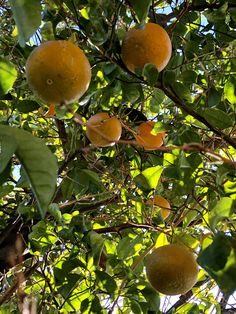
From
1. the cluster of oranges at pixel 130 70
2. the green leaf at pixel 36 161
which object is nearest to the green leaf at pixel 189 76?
the cluster of oranges at pixel 130 70

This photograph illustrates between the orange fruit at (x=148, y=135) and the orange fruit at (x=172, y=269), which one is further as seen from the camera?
the orange fruit at (x=148, y=135)

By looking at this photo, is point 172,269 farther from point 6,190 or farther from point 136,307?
point 6,190

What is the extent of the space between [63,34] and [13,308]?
1051 millimetres

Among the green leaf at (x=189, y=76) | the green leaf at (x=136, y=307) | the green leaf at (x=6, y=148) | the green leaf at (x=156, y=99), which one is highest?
the green leaf at (x=6, y=148)

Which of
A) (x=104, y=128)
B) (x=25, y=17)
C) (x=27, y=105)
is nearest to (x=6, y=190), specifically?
(x=27, y=105)

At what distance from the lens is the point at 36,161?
0.68 m

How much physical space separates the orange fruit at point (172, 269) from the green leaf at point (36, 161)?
0.38 metres

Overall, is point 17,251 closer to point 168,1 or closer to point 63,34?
point 63,34

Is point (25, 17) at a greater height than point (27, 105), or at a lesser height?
greater

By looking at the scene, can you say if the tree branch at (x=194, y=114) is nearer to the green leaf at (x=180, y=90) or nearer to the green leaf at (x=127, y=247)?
the green leaf at (x=180, y=90)

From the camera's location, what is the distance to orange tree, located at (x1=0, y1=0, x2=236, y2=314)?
83cm

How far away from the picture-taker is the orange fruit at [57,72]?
0.86 m

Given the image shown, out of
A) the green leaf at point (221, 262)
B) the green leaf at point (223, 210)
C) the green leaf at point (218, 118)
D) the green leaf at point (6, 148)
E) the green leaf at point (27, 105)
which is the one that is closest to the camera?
the green leaf at point (6, 148)

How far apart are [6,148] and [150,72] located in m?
0.41
